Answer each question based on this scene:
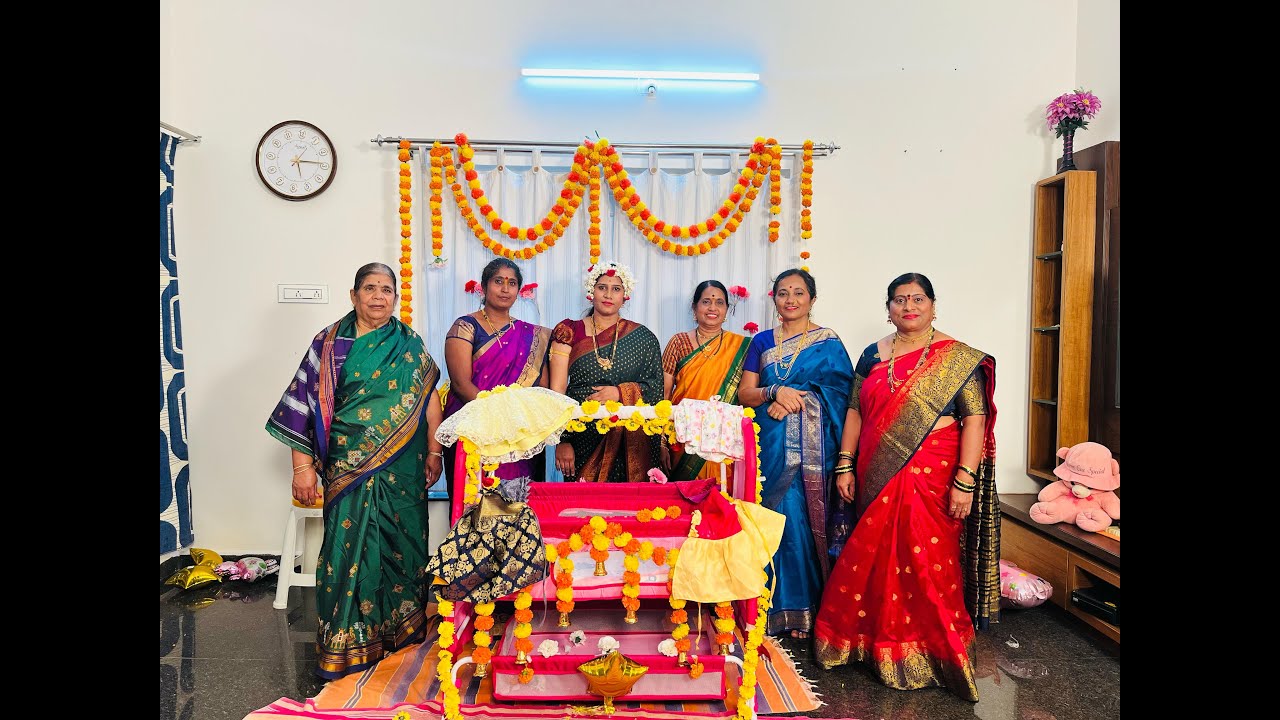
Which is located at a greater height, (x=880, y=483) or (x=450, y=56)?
(x=450, y=56)

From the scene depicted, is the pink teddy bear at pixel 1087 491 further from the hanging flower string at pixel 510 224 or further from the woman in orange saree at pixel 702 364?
the hanging flower string at pixel 510 224

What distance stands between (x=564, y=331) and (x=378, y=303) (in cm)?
86

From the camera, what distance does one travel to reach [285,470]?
12.7 feet

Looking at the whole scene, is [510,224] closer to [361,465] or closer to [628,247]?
[628,247]

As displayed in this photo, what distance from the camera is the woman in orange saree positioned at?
10.8ft

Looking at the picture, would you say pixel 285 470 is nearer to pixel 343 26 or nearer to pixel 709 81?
pixel 343 26

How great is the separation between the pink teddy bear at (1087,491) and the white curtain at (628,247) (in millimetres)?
1595

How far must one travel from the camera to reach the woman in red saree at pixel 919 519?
2627 mm

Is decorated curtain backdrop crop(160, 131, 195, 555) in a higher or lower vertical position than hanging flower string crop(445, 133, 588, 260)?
lower

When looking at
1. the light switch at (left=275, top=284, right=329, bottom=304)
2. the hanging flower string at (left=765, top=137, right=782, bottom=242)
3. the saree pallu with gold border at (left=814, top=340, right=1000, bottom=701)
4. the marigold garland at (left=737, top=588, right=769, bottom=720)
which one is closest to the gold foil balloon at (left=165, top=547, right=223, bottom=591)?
the light switch at (left=275, top=284, right=329, bottom=304)

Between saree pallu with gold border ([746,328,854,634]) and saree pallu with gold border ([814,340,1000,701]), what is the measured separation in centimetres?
23

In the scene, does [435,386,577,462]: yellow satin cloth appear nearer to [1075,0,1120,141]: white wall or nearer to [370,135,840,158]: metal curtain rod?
[370,135,840,158]: metal curtain rod

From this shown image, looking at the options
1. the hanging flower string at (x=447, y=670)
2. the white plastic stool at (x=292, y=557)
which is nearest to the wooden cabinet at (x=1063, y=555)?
the hanging flower string at (x=447, y=670)
